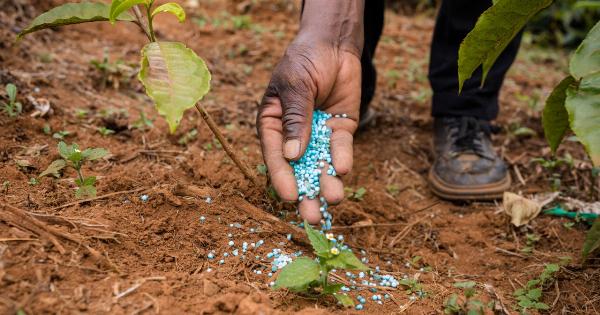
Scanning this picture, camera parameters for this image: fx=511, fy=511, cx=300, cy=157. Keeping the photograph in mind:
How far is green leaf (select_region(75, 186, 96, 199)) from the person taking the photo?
1.71 metres

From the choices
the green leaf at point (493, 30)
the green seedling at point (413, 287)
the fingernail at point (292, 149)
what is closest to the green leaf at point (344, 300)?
the green seedling at point (413, 287)

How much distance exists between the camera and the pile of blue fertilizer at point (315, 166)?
191 cm

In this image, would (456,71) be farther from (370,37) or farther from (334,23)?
(334,23)

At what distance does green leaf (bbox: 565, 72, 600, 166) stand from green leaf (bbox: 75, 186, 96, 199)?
150 centimetres

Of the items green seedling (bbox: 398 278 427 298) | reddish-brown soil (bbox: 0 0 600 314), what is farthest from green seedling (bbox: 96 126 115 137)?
green seedling (bbox: 398 278 427 298)

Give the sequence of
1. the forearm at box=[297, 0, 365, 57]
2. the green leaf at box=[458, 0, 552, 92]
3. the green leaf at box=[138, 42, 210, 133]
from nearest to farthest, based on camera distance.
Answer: the green leaf at box=[138, 42, 210, 133] → the green leaf at box=[458, 0, 552, 92] → the forearm at box=[297, 0, 365, 57]

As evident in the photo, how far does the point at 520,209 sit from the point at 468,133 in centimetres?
56

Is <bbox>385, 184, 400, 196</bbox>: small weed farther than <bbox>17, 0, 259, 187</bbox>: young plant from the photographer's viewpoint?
Yes

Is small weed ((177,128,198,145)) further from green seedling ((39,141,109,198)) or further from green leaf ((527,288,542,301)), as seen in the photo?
green leaf ((527,288,542,301))

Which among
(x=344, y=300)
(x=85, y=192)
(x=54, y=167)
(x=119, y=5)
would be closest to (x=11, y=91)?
(x=54, y=167)

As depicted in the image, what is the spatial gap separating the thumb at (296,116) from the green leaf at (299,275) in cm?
51

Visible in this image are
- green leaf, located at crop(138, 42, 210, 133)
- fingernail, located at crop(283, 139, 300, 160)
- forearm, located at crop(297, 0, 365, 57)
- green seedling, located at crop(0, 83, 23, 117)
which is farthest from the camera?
forearm, located at crop(297, 0, 365, 57)

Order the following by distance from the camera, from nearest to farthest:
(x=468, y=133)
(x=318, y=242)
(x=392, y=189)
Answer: (x=318, y=242) → (x=392, y=189) → (x=468, y=133)

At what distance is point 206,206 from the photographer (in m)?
1.82
